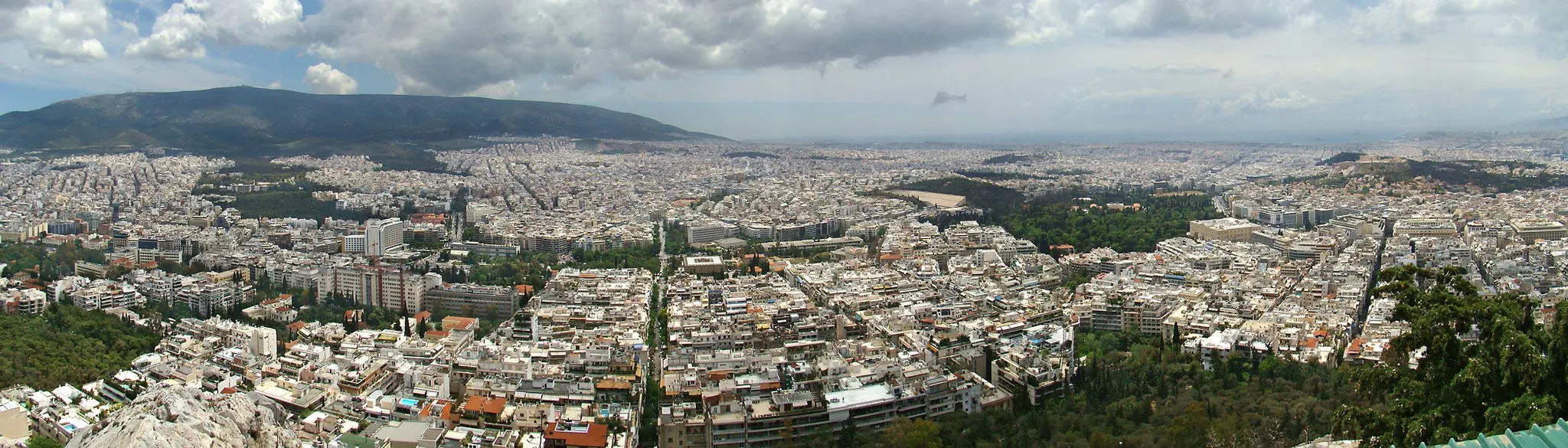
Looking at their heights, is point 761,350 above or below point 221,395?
below

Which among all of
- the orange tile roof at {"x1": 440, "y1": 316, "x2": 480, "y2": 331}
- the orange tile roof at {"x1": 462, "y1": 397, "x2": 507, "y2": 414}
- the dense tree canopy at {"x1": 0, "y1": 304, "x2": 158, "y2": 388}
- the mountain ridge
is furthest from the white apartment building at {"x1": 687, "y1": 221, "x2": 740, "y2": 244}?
the mountain ridge

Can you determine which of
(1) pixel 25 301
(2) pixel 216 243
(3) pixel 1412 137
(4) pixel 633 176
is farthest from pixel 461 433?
(3) pixel 1412 137

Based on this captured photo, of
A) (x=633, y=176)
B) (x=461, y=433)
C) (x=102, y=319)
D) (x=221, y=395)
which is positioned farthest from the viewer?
(x=633, y=176)

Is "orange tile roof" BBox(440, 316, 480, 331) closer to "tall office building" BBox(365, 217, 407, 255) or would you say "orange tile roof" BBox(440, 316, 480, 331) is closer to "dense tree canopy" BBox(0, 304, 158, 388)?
"dense tree canopy" BBox(0, 304, 158, 388)

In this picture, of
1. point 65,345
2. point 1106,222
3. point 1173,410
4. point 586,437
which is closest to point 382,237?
point 65,345

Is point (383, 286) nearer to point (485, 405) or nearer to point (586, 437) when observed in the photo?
point (485, 405)

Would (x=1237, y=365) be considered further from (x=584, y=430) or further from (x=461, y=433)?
(x=461, y=433)

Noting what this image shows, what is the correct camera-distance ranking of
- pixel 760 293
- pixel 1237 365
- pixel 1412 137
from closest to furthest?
pixel 1237 365 → pixel 760 293 → pixel 1412 137

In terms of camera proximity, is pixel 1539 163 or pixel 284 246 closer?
pixel 284 246
